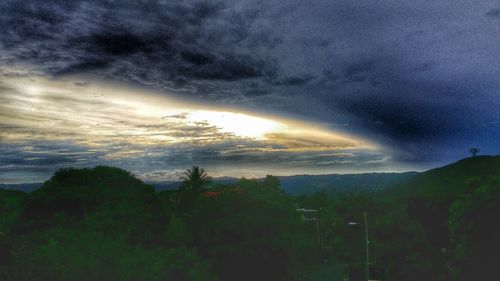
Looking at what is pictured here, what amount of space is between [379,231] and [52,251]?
108 ft

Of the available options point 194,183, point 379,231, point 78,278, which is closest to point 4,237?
point 78,278

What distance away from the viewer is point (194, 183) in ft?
248

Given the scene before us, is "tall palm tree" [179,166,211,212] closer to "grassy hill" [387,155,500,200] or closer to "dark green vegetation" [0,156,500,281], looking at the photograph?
"dark green vegetation" [0,156,500,281]

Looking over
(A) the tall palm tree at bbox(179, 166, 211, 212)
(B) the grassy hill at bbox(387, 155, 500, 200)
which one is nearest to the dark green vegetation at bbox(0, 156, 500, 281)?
(A) the tall palm tree at bbox(179, 166, 211, 212)

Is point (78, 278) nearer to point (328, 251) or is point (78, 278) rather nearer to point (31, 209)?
point (31, 209)

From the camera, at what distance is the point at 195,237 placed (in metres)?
28.5

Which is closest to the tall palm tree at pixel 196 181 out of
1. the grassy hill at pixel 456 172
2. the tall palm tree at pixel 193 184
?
the tall palm tree at pixel 193 184

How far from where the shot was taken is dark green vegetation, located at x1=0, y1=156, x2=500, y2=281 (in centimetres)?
1797

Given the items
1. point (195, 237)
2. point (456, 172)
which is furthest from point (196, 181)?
point (456, 172)

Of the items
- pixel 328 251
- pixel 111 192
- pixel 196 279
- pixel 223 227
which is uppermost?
pixel 111 192

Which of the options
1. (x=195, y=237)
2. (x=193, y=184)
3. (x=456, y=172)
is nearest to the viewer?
(x=195, y=237)

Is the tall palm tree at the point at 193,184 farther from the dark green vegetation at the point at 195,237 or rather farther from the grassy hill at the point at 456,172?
the grassy hill at the point at 456,172

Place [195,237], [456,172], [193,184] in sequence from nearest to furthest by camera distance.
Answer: [195,237] < [193,184] < [456,172]

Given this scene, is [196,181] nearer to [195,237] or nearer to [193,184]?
[193,184]
